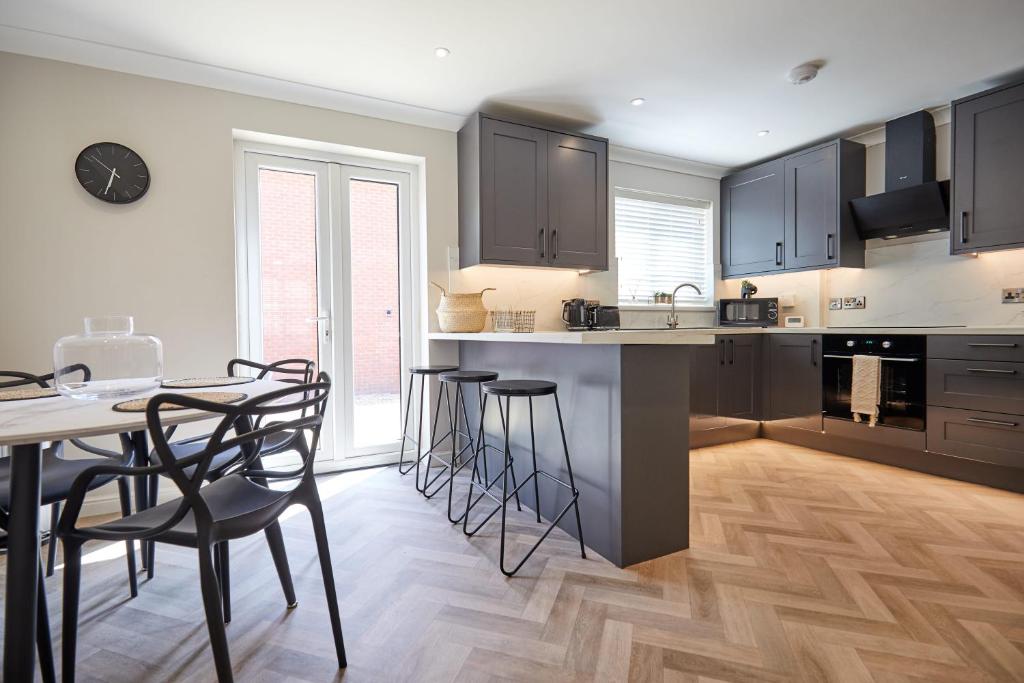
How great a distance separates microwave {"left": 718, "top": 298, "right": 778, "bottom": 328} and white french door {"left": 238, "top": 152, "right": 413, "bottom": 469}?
2.94m

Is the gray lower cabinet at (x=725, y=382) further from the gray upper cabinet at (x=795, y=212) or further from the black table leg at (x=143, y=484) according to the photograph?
the black table leg at (x=143, y=484)

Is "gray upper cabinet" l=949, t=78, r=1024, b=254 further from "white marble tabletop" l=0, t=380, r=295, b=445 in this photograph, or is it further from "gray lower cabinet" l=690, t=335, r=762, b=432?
"white marble tabletop" l=0, t=380, r=295, b=445

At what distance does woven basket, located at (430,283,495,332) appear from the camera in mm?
3234

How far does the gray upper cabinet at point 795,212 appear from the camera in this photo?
3830mm

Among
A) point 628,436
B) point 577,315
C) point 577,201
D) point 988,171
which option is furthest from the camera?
point 577,315

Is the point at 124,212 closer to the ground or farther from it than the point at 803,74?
closer to the ground

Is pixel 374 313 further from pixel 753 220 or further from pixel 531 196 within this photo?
pixel 753 220

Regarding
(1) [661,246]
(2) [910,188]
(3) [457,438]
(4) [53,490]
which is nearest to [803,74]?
(2) [910,188]

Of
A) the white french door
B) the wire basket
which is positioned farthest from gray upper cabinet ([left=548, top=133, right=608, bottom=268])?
the white french door

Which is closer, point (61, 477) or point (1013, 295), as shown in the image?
point (61, 477)

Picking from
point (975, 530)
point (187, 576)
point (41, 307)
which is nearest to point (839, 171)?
point (975, 530)

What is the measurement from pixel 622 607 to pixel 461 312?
2037 mm

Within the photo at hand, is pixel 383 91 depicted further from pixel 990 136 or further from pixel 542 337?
pixel 990 136

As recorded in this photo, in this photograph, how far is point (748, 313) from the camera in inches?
177
